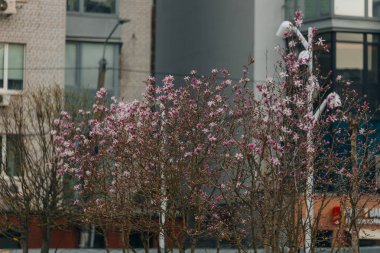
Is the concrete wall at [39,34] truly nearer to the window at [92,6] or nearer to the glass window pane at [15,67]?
the glass window pane at [15,67]

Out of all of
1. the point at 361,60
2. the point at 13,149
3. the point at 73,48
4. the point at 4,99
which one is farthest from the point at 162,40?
the point at 13,149

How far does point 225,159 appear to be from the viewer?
20578mm

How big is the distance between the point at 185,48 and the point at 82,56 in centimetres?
436

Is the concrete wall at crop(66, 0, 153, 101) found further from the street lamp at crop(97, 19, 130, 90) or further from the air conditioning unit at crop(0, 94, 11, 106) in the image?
the air conditioning unit at crop(0, 94, 11, 106)

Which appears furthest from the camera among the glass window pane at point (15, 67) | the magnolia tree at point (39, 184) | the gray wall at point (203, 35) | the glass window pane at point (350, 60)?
the gray wall at point (203, 35)

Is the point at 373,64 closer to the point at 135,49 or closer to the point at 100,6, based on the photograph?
the point at 135,49

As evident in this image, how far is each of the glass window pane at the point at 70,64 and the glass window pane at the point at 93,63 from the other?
0.31m

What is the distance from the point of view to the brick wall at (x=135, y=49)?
156 ft

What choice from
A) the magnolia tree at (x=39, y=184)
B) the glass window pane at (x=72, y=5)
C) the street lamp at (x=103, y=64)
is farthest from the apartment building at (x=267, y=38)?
the magnolia tree at (x=39, y=184)

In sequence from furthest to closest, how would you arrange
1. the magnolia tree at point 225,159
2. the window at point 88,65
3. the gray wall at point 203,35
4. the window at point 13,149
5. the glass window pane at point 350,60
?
the window at point 88,65, the gray wall at point 203,35, the glass window pane at point 350,60, the window at point 13,149, the magnolia tree at point 225,159

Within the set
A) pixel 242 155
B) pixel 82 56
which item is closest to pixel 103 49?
pixel 82 56

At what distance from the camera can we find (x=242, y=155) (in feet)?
63.0

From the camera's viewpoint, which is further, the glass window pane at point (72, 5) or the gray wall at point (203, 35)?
the glass window pane at point (72, 5)

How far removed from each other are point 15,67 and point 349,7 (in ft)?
38.3
